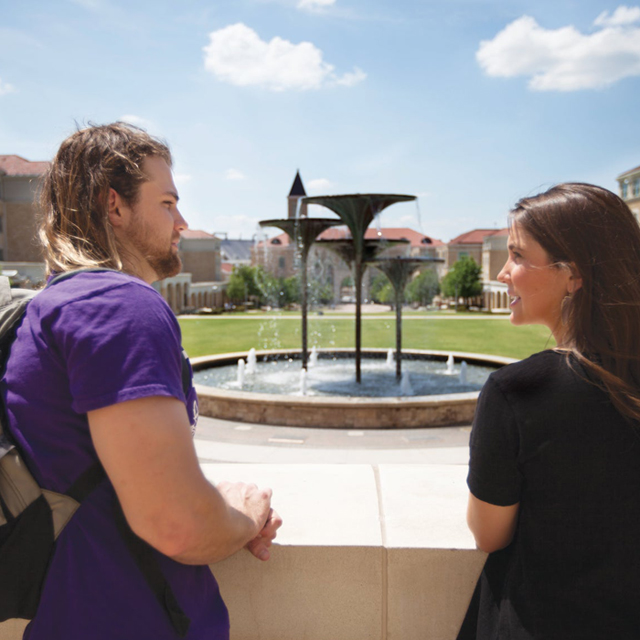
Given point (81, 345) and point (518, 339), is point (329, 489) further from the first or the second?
point (518, 339)

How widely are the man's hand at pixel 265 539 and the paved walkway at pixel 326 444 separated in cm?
596

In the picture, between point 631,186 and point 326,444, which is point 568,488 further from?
point 631,186

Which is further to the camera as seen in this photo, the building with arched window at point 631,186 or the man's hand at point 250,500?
the building with arched window at point 631,186

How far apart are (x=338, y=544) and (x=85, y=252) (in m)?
1.10

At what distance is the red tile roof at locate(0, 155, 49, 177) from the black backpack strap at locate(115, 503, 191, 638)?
2275 inches

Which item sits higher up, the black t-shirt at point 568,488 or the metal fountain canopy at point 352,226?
the metal fountain canopy at point 352,226

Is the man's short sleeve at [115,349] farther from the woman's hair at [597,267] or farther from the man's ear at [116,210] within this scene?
the woman's hair at [597,267]

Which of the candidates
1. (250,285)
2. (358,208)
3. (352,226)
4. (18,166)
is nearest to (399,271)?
(352,226)

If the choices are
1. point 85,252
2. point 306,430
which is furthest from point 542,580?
point 306,430

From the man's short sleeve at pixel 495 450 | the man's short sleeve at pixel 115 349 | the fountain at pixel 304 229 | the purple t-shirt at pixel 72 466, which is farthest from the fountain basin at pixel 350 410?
the man's short sleeve at pixel 115 349

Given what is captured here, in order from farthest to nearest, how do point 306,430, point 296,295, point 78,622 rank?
Answer: point 296,295, point 306,430, point 78,622

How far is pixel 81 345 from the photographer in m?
1.00

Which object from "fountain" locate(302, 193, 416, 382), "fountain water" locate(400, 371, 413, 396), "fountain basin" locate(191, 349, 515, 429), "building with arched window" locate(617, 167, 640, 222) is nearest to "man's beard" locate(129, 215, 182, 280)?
"fountain basin" locate(191, 349, 515, 429)

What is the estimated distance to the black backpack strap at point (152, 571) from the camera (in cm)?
113
